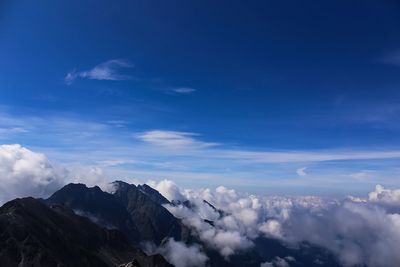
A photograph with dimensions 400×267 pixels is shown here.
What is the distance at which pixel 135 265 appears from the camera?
4491 inches
